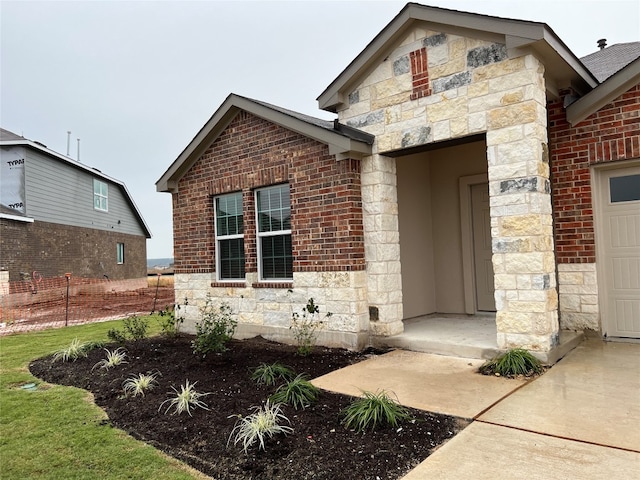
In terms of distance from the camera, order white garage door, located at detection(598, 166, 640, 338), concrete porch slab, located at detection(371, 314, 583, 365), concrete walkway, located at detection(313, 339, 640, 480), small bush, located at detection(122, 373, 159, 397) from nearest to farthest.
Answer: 1. concrete walkway, located at detection(313, 339, 640, 480)
2. small bush, located at detection(122, 373, 159, 397)
3. concrete porch slab, located at detection(371, 314, 583, 365)
4. white garage door, located at detection(598, 166, 640, 338)

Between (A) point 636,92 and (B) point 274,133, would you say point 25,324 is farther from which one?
(A) point 636,92

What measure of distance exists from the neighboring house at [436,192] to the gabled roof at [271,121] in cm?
3

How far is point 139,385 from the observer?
5.18 metres

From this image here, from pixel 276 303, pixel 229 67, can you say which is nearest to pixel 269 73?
pixel 229 67

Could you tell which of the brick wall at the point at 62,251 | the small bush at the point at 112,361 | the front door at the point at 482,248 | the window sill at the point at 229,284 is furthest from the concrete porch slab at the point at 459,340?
the brick wall at the point at 62,251

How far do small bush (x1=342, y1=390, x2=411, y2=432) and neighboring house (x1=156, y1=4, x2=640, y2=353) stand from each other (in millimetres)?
2307

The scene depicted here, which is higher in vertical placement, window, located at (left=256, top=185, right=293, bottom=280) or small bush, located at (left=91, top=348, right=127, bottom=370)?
window, located at (left=256, top=185, right=293, bottom=280)

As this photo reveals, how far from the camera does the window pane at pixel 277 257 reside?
7645mm

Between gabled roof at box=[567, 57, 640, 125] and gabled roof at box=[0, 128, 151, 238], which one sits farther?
gabled roof at box=[0, 128, 151, 238]

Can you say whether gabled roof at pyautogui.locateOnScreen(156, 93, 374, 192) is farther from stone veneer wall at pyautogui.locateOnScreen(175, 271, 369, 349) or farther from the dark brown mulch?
the dark brown mulch

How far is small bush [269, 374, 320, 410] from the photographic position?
14.4 ft

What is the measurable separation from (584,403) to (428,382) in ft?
4.86

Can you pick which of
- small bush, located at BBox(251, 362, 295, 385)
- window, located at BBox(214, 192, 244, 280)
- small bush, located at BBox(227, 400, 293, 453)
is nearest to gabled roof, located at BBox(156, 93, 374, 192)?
window, located at BBox(214, 192, 244, 280)

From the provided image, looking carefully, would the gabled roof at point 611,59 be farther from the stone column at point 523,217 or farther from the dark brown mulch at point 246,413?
the dark brown mulch at point 246,413
